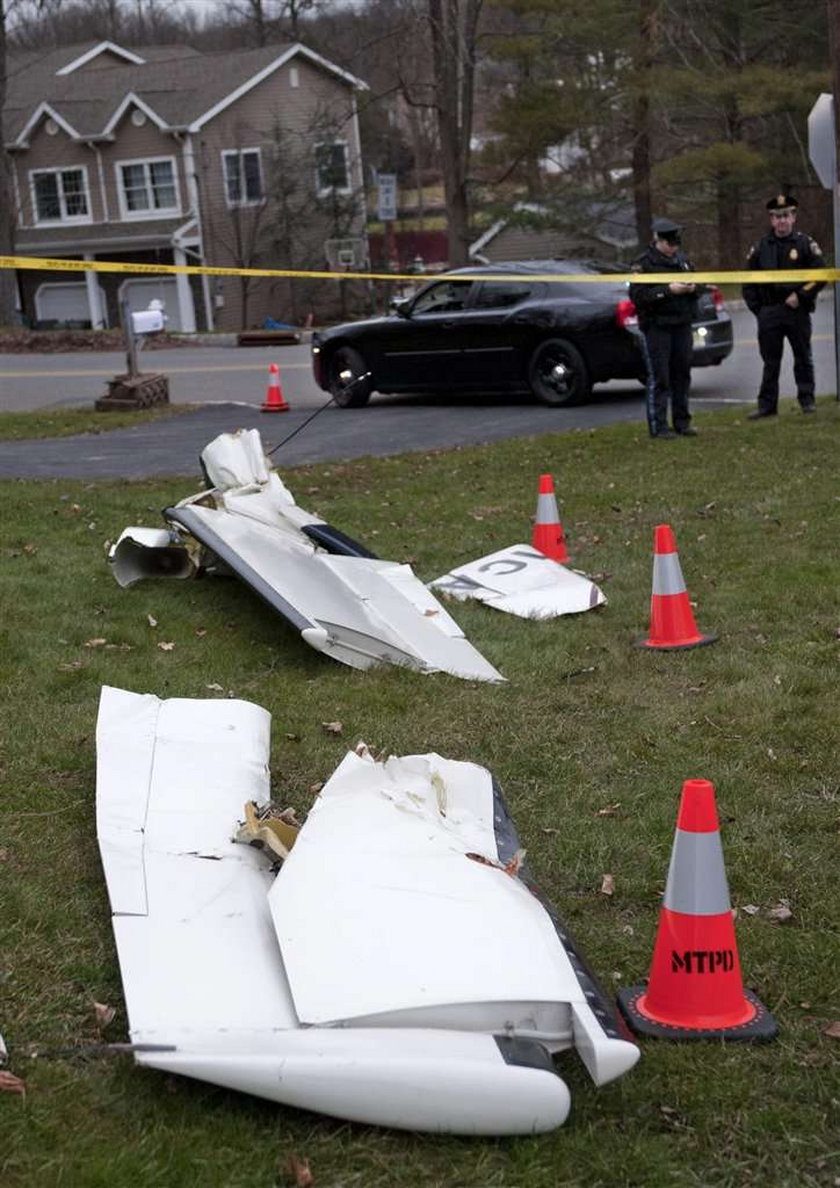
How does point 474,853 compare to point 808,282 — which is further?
point 808,282

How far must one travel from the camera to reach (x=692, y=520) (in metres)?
9.47

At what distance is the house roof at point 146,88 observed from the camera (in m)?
45.9

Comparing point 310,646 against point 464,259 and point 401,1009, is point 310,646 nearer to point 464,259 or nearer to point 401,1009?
point 401,1009

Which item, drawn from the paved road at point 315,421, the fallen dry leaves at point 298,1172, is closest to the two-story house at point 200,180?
the paved road at point 315,421

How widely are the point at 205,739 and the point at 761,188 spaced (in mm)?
37056

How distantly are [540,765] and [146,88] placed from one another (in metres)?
46.3

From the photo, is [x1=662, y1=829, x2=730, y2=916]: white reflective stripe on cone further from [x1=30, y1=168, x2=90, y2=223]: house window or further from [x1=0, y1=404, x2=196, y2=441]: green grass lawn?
[x1=30, y1=168, x2=90, y2=223]: house window

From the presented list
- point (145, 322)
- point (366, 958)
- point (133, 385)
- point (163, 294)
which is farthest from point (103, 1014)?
point (163, 294)

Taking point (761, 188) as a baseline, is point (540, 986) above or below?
below

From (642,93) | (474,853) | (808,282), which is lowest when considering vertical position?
(474,853)

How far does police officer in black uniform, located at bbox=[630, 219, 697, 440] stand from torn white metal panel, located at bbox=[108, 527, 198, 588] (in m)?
5.36

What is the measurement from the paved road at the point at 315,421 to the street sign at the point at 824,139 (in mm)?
3210

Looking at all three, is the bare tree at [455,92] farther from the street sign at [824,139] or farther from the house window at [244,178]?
the street sign at [824,139]

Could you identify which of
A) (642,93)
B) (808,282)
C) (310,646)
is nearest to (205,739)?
(310,646)
